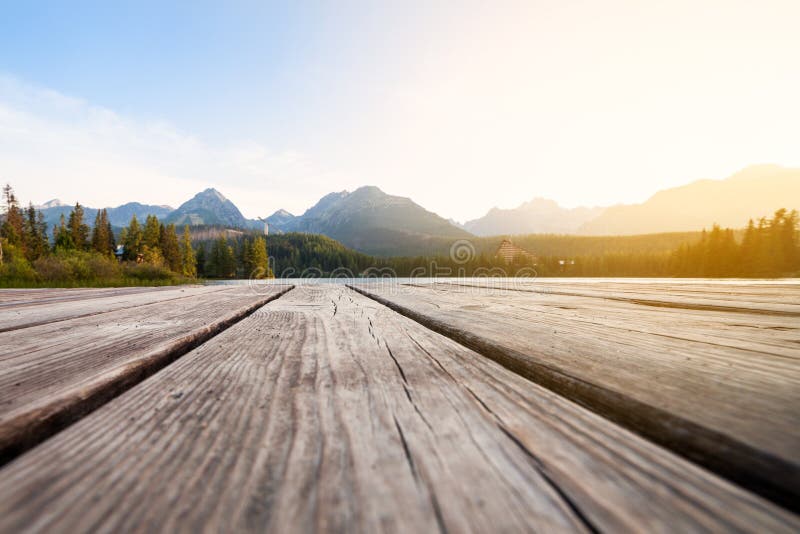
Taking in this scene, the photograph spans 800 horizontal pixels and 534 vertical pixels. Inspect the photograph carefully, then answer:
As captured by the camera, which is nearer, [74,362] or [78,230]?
[74,362]

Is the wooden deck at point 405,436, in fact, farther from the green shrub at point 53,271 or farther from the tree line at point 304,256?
the green shrub at point 53,271

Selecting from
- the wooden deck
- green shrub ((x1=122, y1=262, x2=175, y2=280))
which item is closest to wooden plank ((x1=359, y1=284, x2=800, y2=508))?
the wooden deck

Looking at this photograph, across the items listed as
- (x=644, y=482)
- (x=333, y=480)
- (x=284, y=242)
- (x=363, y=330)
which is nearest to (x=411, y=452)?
(x=333, y=480)

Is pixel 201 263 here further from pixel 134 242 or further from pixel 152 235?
pixel 152 235

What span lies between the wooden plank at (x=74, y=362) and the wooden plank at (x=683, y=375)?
0.83 metres

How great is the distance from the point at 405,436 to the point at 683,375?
0.60 m

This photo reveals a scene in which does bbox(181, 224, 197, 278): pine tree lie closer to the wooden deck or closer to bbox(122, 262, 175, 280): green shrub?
bbox(122, 262, 175, 280): green shrub

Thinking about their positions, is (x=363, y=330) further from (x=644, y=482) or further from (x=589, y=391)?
(x=644, y=482)

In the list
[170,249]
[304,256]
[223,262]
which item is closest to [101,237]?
[170,249]

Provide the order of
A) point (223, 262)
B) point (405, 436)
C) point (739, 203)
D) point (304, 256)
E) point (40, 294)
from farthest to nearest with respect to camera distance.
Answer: point (739, 203) → point (304, 256) → point (223, 262) → point (40, 294) → point (405, 436)

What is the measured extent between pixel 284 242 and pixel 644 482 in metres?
93.1

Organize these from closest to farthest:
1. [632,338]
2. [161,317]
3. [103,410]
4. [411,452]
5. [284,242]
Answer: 1. [411,452]
2. [103,410]
3. [632,338]
4. [161,317]
5. [284,242]

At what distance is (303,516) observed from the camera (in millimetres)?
323

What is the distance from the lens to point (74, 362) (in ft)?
2.59
